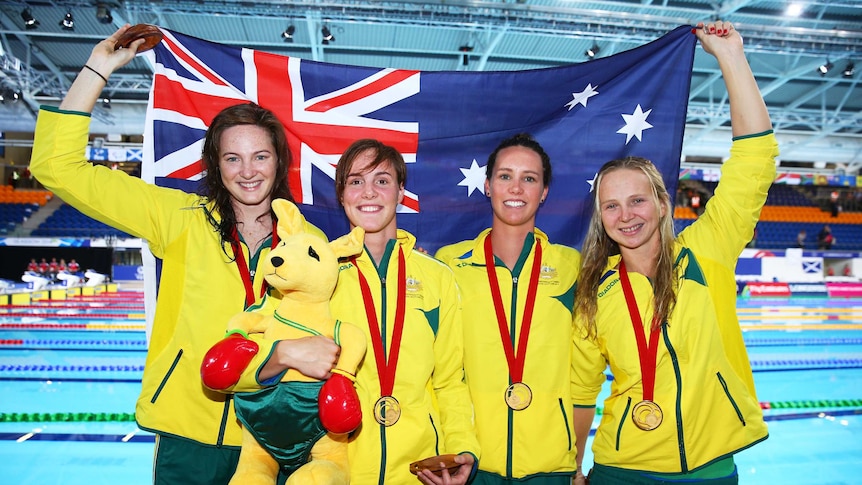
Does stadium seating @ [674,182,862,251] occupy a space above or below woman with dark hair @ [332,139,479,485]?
above

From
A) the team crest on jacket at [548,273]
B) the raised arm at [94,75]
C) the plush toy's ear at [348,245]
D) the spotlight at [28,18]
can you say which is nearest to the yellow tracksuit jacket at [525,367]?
the team crest on jacket at [548,273]

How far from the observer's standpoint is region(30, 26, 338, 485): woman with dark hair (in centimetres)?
205

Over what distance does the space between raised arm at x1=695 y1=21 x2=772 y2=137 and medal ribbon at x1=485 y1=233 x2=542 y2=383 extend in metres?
0.97

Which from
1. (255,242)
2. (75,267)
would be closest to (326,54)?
(75,267)

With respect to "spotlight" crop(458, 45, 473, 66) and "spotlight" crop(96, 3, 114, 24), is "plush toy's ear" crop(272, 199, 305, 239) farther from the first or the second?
"spotlight" crop(458, 45, 473, 66)

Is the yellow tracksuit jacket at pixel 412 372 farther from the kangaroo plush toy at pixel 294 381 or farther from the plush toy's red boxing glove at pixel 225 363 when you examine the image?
the plush toy's red boxing glove at pixel 225 363

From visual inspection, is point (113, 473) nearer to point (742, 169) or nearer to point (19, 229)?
point (742, 169)

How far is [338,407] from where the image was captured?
152 cm

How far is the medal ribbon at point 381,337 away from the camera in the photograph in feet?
6.32

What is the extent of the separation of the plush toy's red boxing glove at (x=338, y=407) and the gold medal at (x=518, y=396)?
2.57ft

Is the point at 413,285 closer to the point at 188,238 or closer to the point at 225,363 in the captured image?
the point at 225,363

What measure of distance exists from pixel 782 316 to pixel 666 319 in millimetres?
12480

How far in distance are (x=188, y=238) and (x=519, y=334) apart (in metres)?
1.35

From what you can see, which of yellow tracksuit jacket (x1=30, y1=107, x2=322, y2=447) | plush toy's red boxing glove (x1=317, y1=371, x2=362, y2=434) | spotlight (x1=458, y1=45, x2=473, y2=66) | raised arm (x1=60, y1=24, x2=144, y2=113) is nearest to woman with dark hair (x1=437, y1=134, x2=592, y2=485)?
plush toy's red boxing glove (x1=317, y1=371, x2=362, y2=434)
